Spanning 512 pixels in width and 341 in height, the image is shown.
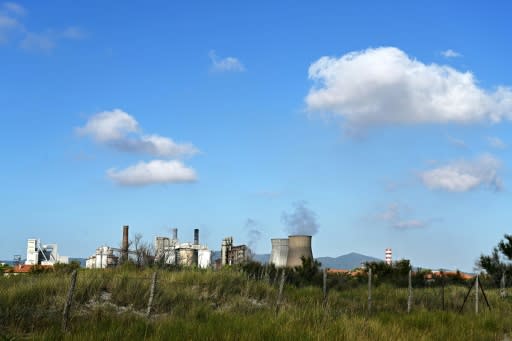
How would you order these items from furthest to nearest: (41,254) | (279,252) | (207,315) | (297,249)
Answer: (41,254) < (279,252) < (297,249) < (207,315)

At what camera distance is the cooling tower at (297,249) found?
146 feet

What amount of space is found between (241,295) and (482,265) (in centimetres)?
2654

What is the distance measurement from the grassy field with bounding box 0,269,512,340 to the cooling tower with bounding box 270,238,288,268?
71.5 ft

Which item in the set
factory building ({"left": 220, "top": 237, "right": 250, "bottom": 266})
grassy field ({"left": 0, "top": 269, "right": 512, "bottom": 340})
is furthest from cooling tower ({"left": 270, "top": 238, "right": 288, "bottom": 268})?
grassy field ({"left": 0, "top": 269, "right": 512, "bottom": 340})

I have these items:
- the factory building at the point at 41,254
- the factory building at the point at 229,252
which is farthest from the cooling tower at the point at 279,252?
the factory building at the point at 41,254

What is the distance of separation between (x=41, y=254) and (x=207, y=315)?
73.8 meters

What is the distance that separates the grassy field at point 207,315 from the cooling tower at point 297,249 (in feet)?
57.8

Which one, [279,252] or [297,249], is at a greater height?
[297,249]

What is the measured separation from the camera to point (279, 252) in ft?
161

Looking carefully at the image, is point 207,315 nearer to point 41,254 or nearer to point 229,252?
point 229,252

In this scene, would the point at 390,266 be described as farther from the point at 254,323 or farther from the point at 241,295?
the point at 254,323

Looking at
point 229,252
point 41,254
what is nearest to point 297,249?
point 229,252

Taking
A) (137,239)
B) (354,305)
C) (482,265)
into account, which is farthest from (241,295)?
(482,265)

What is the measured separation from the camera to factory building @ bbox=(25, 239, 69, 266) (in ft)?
261
